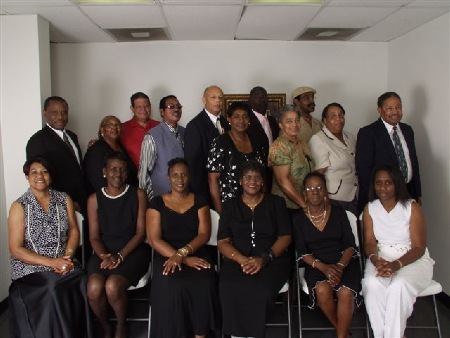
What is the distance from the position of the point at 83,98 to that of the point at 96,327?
275 cm

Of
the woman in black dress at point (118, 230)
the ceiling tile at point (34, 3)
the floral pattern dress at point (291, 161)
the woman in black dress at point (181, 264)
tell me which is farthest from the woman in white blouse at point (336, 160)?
the ceiling tile at point (34, 3)

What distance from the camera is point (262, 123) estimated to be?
3898 mm

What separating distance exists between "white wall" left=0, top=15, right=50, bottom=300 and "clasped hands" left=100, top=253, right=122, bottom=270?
4.32 ft

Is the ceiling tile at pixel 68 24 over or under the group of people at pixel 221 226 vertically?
over

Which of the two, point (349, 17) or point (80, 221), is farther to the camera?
point (349, 17)

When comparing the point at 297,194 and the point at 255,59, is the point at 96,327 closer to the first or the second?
the point at 297,194

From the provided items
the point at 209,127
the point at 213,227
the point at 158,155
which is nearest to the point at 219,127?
the point at 209,127

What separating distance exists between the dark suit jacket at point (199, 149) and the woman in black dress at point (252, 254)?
436 millimetres

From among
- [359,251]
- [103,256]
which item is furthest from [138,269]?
[359,251]

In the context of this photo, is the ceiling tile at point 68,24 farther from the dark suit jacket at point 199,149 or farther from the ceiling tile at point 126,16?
the dark suit jacket at point 199,149

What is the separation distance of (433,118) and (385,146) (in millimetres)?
796

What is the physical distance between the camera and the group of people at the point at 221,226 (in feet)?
9.46

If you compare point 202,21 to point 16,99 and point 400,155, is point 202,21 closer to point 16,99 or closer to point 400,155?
point 16,99

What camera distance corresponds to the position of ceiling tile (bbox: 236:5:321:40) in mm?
3758
